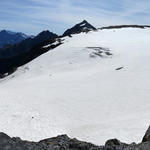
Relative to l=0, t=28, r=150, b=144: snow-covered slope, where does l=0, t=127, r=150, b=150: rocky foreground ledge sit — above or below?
above

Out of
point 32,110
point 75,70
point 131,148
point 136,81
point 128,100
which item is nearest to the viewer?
point 131,148

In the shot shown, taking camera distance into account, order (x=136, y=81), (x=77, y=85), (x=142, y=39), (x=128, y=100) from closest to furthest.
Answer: (x=128, y=100), (x=136, y=81), (x=77, y=85), (x=142, y=39)

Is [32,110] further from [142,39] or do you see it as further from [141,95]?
[142,39]

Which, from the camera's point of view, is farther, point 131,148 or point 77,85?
point 77,85

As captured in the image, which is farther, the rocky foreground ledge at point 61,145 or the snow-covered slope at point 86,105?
the snow-covered slope at point 86,105

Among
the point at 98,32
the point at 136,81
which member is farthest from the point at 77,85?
the point at 98,32

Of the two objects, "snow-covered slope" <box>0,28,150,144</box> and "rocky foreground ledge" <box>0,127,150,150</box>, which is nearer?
"rocky foreground ledge" <box>0,127,150,150</box>

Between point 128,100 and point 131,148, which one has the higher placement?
point 131,148

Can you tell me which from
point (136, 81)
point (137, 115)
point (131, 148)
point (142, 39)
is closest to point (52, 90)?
point (136, 81)

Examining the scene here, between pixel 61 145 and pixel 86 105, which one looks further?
pixel 86 105

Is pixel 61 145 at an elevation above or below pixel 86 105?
above

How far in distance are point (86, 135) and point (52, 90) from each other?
1671 centimetres

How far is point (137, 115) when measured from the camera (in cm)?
2367

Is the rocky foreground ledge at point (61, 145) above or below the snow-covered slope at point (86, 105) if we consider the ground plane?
above
